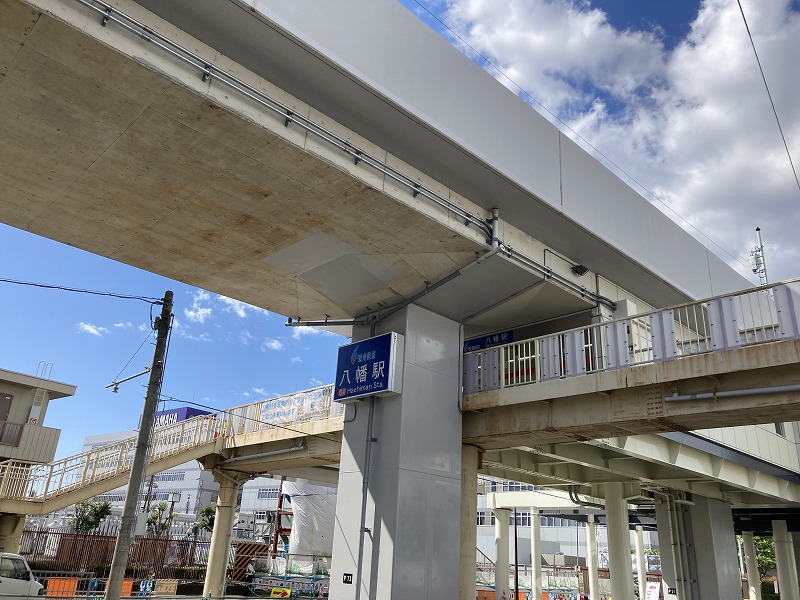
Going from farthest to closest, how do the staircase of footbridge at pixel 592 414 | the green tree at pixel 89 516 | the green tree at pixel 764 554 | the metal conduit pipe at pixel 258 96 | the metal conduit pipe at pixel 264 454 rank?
1. the green tree at pixel 764 554
2. the green tree at pixel 89 516
3. the metal conduit pipe at pixel 264 454
4. the staircase of footbridge at pixel 592 414
5. the metal conduit pipe at pixel 258 96

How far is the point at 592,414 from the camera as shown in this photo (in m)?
13.4

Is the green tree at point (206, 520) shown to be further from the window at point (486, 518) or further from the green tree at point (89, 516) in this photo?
the window at point (486, 518)

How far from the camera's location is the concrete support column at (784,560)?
3397 cm

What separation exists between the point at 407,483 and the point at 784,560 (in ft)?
104

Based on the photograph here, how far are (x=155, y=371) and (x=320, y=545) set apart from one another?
2481 centimetres

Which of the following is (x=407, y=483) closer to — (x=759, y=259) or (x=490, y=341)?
(x=490, y=341)

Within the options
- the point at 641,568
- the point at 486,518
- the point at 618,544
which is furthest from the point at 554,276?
the point at 486,518

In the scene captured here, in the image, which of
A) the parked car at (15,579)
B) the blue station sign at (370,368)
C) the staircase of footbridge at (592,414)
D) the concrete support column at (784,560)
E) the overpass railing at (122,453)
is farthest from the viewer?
the concrete support column at (784,560)

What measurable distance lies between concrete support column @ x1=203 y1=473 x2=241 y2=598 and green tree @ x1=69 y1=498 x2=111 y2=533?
57.2ft

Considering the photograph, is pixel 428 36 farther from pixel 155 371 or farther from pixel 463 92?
pixel 155 371

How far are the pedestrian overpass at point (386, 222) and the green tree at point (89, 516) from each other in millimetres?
32223

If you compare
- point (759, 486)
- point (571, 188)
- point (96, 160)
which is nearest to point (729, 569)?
point (759, 486)

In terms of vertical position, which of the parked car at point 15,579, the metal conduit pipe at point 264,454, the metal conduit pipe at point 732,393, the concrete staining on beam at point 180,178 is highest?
the concrete staining on beam at point 180,178

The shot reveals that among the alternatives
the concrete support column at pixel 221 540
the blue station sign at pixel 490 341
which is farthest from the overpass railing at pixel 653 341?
the concrete support column at pixel 221 540
